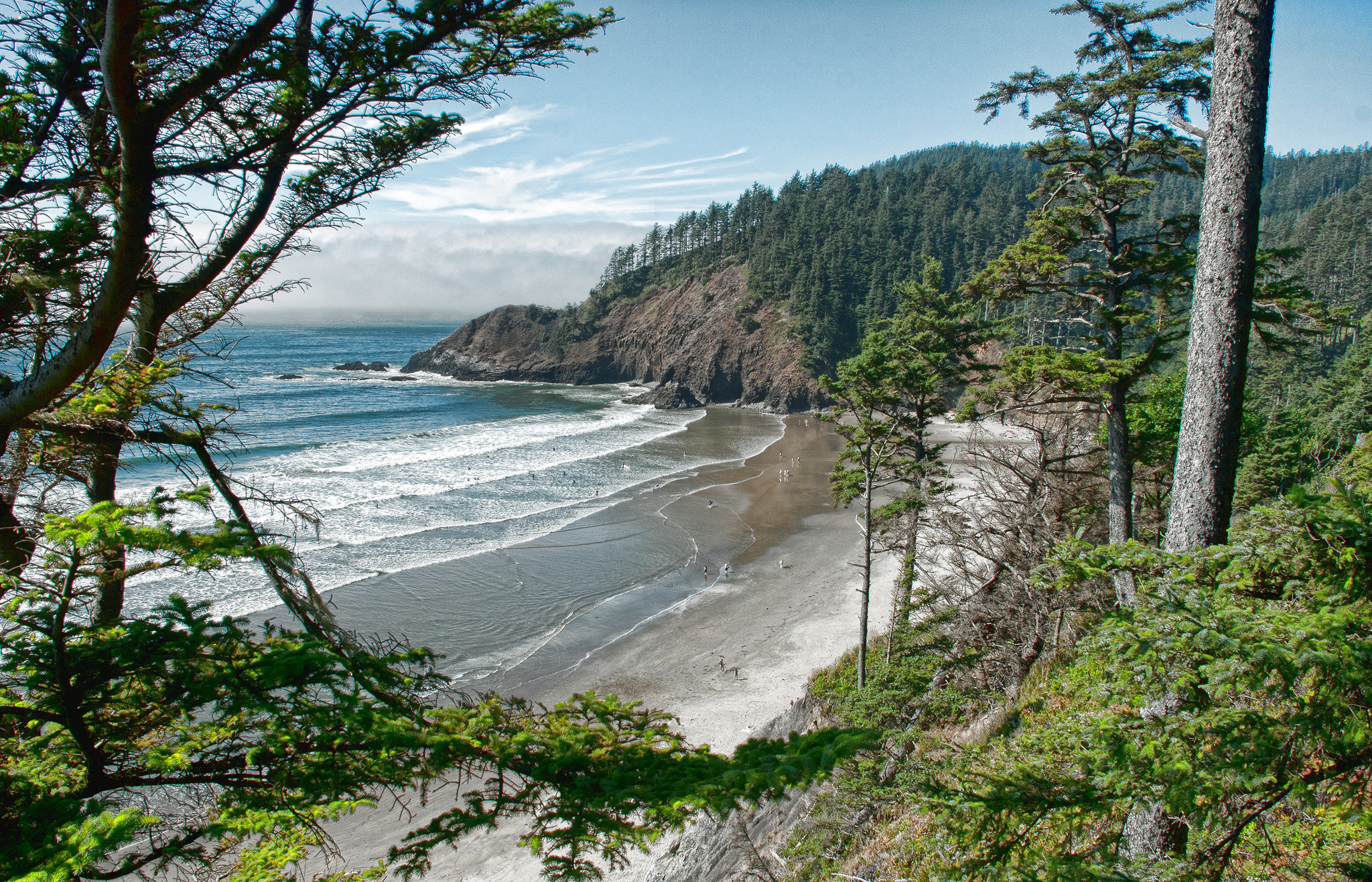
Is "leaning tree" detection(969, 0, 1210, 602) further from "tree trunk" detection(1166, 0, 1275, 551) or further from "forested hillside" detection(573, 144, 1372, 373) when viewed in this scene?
"forested hillside" detection(573, 144, 1372, 373)

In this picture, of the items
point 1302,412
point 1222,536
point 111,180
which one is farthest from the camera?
point 1302,412

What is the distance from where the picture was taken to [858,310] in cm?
7188

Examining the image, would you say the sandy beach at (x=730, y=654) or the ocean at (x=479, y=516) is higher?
the ocean at (x=479, y=516)

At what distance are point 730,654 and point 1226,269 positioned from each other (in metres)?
15.0

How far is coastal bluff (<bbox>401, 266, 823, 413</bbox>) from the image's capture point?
6850cm

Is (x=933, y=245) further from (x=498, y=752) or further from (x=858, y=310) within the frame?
(x=498, y=752)

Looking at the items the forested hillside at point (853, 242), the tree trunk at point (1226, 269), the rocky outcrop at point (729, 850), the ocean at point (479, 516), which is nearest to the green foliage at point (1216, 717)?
the tree trunk at point (1226, 269)

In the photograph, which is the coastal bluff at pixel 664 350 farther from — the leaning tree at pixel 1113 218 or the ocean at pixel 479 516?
the leaning tree at pixel 1113 218

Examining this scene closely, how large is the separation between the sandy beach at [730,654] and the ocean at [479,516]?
1069 millimetres

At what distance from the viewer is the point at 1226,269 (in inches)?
194

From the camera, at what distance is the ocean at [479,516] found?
59.3 ft

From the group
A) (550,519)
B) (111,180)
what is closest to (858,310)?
(550,519)

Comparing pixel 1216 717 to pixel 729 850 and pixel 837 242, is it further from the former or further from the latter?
pixel 837 242

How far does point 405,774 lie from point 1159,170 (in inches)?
529
